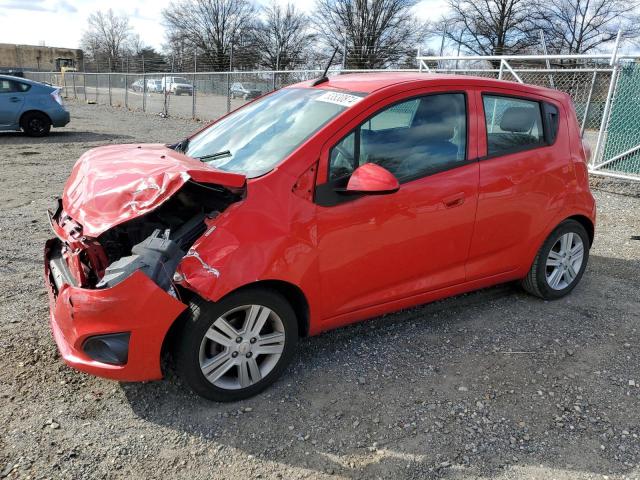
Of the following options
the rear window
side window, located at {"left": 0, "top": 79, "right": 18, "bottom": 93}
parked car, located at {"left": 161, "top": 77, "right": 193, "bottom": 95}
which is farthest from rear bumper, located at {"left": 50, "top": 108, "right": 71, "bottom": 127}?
parked car, located at {"left": 161, "top": 77, "right": 193, "bottom": 95}

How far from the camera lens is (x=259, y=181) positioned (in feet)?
8.84

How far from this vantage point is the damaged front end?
2.39m

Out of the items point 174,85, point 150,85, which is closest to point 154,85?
point 150,85

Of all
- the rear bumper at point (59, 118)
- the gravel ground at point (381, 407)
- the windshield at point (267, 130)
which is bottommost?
the gravel ground at point (381, 407)

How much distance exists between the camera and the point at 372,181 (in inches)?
107

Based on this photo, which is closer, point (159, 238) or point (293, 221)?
point (159, 238)

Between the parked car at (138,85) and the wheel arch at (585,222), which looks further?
the parked car at (138,85)

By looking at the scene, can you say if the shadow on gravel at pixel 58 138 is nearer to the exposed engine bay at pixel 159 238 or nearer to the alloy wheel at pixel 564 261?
the exposed engine bay at pixel 159 238

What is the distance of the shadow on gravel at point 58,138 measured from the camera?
483 inches

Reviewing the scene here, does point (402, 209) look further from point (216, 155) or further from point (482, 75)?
point (482, 75)

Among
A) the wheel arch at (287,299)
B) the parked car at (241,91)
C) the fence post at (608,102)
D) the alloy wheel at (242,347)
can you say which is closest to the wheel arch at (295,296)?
the wheel arch at (287,299)

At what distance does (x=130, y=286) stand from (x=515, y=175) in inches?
105

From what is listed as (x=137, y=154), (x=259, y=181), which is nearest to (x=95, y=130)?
(x=137, y=154)

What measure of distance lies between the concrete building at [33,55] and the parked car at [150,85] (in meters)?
54.4
